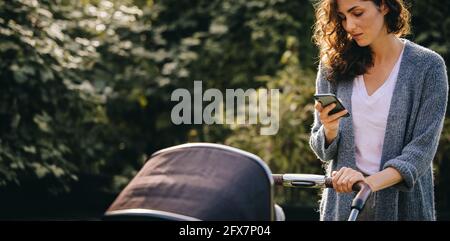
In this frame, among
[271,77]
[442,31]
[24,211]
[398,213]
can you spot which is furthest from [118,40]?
[398,213]

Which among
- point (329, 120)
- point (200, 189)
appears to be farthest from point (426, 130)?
point (200, 189)

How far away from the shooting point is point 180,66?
684 cm

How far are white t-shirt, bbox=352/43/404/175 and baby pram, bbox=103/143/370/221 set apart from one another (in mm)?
486

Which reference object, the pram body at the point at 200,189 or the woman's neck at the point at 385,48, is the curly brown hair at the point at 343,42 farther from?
the pram body at the point at 200,189

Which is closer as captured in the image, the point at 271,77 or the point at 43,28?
the point at 43,28

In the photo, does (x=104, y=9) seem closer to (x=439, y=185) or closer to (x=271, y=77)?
(x=271, y=77)

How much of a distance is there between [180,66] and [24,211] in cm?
189

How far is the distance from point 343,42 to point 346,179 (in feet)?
1.94

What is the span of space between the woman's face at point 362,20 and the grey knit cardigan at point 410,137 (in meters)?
0.11

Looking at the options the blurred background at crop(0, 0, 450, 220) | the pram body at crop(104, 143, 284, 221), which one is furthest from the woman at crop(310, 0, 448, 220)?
A: the blurred background at crop(0, 0, 450, 220)

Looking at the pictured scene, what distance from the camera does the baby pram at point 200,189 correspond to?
6.45 ft

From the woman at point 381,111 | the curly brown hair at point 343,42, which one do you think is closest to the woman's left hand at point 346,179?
the woman at point 381,111

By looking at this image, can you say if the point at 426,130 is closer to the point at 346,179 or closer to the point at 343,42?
the point at 346,179
